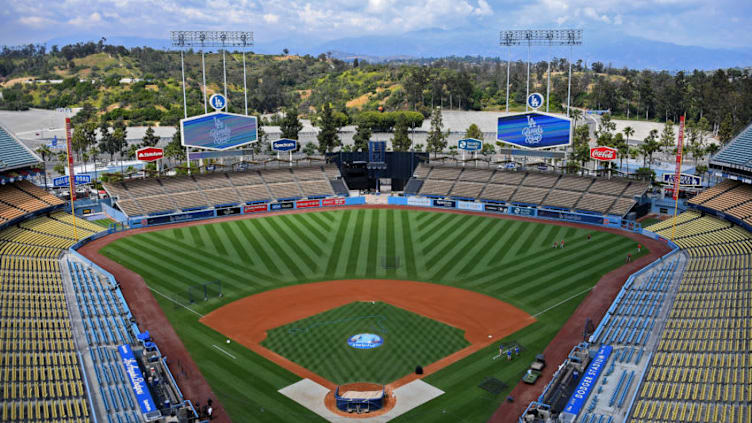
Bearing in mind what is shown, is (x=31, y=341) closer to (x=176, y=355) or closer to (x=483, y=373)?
(x=176, y=355)

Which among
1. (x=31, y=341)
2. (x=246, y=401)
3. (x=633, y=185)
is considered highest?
(x=633, y=185)

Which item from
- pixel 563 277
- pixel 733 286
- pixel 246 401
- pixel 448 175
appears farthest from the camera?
pixel 448 175

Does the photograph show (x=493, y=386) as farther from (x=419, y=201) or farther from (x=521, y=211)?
(x=419, y=201)

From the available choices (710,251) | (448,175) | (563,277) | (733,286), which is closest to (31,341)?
(563,277)

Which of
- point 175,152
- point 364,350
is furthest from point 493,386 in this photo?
point 175,152

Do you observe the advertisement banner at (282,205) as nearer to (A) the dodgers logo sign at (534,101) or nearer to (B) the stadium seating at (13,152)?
(B) the stadium seating at (13,152)

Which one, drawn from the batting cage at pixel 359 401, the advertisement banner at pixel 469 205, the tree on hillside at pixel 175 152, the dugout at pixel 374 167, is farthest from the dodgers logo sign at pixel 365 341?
the tree on hillside at pixel 175 152

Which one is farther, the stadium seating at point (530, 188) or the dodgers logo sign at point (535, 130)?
the dodgers logo sign at point (535, 130)
